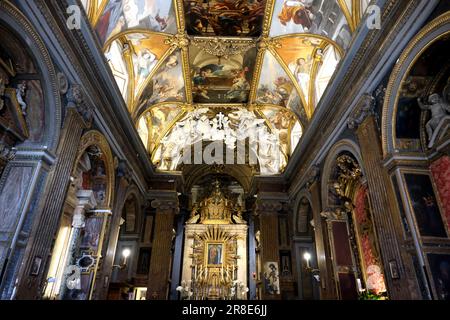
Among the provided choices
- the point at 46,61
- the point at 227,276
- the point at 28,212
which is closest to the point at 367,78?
the point at 46,61

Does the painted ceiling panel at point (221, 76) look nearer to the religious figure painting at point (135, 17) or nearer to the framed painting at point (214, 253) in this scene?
the religious figure painting at point (135, 17)

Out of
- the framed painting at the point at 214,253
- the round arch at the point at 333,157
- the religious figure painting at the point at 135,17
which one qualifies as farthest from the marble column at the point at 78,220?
the framed painting at the point at 214,253

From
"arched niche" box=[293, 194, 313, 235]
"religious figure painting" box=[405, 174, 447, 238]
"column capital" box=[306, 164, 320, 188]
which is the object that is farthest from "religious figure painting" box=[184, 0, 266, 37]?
"arched niche" box=[293, 194, 313, 235]

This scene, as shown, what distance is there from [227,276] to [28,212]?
1569 cm

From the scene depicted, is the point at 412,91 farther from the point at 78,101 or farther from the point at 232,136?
the point at 232,136

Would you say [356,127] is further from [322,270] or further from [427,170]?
[322,270]

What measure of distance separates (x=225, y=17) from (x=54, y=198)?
A: 8158mm

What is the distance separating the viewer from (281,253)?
575 inches

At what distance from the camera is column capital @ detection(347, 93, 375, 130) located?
7.44m

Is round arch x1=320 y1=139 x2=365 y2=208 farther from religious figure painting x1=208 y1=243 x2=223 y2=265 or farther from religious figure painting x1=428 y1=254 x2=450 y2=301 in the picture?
religious figure painting x1=208 y1=243 x2=223 y2=265

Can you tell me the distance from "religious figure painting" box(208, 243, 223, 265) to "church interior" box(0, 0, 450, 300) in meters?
1.48

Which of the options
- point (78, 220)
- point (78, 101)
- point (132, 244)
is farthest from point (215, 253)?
point (78, 101)
